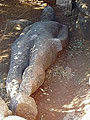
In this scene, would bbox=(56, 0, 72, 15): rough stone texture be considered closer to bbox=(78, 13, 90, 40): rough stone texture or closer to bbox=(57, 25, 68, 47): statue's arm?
bbox=(57, 25, 68, 47): statue's arm

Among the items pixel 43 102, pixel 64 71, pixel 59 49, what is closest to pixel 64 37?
pixel 59 49

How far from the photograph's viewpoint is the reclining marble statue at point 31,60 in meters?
3.84

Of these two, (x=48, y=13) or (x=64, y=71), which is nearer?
(x=64, y=71)

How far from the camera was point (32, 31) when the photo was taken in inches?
225

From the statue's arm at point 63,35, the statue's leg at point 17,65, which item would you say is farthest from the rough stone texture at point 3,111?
the statue's arm at point 63,35

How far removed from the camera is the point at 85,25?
5.95 meters

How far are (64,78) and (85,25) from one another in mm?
1618

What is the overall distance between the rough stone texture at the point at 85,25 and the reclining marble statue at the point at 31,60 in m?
0.42

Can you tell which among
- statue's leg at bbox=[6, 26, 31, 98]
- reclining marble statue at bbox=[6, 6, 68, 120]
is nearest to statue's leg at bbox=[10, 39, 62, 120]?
reclining marble statue at bbox=[6, 6, 68, 120]

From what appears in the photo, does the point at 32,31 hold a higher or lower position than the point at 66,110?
higher

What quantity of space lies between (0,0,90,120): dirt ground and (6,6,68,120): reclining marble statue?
261mm

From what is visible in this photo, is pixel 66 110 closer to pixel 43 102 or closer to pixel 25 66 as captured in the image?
pixel 43 102

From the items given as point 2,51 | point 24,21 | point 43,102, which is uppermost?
point 24,21

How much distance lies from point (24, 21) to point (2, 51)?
1.21 metres
